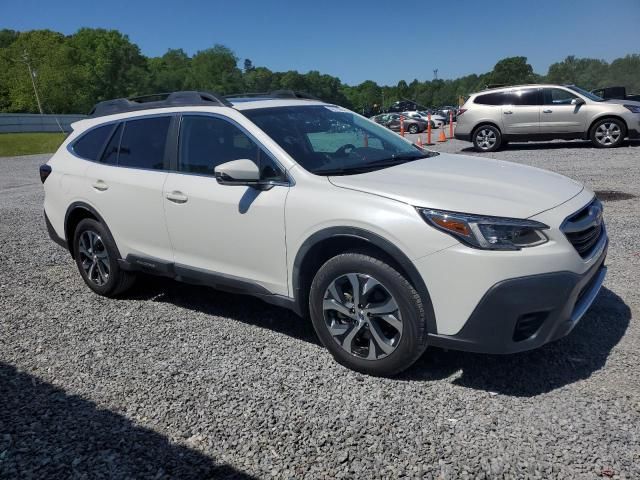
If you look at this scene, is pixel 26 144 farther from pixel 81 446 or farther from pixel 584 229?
pixel 584 229

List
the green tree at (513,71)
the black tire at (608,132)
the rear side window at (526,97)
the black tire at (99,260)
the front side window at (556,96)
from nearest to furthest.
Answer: the black tire at (99,260)
the black tire at (608,132)
the front side window at (556,96)
the rear side window at (526,97)
the green tree at (513,71)

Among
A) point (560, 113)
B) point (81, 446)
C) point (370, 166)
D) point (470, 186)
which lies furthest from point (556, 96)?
point (81, 446)

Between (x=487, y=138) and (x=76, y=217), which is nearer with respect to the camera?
(x=76, y=217)

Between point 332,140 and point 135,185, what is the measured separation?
1641mm

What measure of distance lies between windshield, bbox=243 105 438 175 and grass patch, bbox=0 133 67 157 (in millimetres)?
30762

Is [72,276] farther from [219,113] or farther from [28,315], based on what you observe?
[219,113]

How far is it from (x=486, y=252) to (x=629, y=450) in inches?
44.1

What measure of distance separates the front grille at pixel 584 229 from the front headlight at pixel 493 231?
21 cm

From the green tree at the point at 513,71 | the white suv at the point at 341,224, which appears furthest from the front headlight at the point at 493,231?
the green tree at the point at 513,71

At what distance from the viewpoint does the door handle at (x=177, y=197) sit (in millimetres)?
3952

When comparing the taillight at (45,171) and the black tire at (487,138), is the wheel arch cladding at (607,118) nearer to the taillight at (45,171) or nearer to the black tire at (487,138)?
the black tire at (487,138)

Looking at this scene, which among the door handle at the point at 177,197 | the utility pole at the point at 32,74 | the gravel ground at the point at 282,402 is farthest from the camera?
the utility pole at the point at 32,74

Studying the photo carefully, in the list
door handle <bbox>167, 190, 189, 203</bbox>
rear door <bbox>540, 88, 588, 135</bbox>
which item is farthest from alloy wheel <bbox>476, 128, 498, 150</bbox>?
door handle <bbox>167, 190, 189, 203</bbox>

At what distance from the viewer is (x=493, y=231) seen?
2814 millimetres
